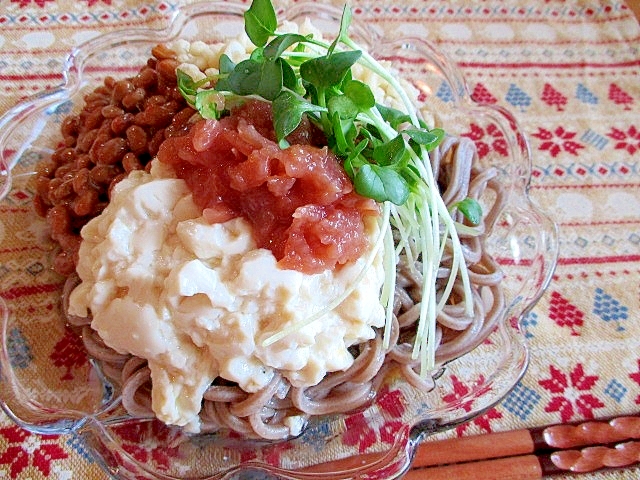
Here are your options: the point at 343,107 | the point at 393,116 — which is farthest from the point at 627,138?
the point at 343,107

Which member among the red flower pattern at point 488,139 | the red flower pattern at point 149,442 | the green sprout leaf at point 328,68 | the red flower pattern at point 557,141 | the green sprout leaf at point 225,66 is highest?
the green sprout leaf at point 328,68

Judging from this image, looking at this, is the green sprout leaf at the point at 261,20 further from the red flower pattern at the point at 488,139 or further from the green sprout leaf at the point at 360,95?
the red flower pattern at the point at 488,139

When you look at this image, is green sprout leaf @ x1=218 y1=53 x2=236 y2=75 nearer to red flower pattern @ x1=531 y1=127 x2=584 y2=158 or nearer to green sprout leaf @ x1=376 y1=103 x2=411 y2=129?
green sprout leaf @ x1=376 y1=103 x2=411 y2=129

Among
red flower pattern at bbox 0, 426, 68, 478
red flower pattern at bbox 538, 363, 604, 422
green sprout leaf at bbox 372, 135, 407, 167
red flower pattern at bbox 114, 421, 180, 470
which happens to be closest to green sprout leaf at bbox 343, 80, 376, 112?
green sprout leaf at bbox 372, 135, 407, 167

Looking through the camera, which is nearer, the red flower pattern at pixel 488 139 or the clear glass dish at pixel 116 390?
the clear glass dish at pixel 116 390

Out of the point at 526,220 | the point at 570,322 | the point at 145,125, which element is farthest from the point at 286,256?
the point at 570,322

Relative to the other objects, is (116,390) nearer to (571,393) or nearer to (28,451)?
(28,451)

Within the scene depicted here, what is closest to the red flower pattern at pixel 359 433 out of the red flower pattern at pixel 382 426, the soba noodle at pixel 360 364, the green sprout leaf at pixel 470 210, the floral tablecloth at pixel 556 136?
the red flower pattern at pixel 382 426
